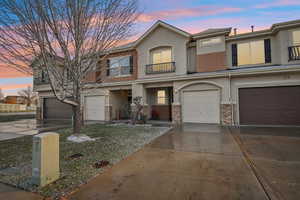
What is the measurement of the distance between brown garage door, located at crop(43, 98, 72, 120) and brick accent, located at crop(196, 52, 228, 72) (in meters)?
13.4

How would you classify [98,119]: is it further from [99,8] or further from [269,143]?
[269,143]

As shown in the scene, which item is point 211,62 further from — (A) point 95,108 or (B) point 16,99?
(B) point 16,99

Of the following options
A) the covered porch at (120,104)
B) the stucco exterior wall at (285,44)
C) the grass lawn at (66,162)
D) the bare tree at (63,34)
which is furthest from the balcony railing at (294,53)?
the covered porch at (120,104)

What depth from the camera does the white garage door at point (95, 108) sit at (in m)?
14.2

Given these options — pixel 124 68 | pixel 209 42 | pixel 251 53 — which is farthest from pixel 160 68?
pixel 251 53

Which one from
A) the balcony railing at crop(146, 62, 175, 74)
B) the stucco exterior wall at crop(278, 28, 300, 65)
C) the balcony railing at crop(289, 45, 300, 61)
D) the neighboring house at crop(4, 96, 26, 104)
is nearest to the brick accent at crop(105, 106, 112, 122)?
the balcony railing at crop(146, 62, 175, 74)

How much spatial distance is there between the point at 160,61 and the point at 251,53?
6.98 m

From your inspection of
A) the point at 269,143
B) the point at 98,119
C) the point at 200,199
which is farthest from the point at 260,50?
the point at 98,119

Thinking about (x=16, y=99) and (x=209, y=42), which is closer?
(x=209, y=42)

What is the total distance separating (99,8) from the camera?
6.14m

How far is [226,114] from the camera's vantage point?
33.1ft

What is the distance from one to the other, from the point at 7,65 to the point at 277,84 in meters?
13.7

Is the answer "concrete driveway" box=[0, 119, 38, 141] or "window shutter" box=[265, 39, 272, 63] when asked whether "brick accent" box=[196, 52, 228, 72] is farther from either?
"concrete driveway" box=[0, 119, 38, 141]

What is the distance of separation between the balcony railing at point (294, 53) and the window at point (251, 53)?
148 cm
